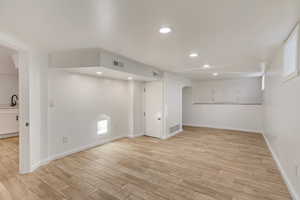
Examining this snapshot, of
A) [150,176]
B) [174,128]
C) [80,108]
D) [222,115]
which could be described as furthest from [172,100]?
[150,176]

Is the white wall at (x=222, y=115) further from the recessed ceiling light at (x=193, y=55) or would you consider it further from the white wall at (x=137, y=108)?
the recessed ceiling light at (x=193, y=55)

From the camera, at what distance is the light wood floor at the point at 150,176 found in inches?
81.4

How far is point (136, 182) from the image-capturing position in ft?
7.75

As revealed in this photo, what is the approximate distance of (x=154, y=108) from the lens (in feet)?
16.6

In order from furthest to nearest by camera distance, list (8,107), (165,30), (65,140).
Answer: (8,107), (65,140), (165,30)

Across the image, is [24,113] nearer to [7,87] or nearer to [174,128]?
[7,87]

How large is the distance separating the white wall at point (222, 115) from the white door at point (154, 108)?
9.87ft

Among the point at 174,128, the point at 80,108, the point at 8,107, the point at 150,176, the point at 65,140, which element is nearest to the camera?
the point at 150,176

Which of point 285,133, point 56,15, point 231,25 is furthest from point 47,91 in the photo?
point 285,133

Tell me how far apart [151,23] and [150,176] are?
7.93ft

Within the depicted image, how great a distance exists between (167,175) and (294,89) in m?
2.29

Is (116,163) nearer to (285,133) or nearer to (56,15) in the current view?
(56,15)

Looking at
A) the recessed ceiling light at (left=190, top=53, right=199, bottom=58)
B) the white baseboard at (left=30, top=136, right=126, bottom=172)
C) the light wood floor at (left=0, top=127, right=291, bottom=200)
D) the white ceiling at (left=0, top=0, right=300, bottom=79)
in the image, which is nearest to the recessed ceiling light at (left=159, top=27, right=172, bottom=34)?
the white ceiling at (left=0, top=0, right=300, bottom=79)

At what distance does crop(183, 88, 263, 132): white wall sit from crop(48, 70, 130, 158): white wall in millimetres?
3868
